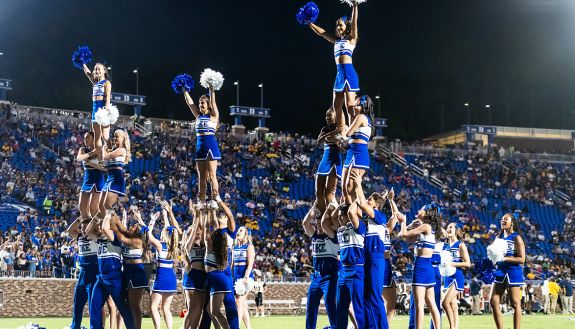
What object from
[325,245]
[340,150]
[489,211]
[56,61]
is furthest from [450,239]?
[56,61]

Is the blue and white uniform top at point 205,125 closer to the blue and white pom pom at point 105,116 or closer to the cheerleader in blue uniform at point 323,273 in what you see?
the blue and white pom pom at point 105,116

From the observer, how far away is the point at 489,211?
37.3 metres

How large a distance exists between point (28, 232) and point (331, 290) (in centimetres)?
1799

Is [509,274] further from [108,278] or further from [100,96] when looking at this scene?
[100,96]

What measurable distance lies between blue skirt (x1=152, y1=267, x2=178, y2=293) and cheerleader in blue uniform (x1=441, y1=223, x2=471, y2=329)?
14.3 ft

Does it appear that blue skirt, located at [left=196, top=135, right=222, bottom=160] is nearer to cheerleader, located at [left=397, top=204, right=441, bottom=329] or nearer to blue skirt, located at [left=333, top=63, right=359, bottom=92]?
blue skirt, located at [left=333, top=63, right=359, bottom=92]

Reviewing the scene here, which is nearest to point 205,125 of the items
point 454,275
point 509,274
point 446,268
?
point 446,268

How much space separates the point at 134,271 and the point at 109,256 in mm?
577

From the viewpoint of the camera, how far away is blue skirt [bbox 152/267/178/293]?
1147 centimetres

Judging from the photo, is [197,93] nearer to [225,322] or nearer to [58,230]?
[58,230]

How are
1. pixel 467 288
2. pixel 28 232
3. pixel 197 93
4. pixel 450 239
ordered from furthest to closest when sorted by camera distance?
1. pixel 197 93
2. pixel 467 288
3. pixel 28 232
4. pixel 450 239

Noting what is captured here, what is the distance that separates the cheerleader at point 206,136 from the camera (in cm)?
1212

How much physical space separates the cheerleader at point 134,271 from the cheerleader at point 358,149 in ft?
9.14

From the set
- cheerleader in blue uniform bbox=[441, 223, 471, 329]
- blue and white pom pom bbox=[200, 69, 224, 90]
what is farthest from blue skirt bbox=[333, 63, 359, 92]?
cheerleader in blue uniform bbox=[441, 223, 471, 329]
